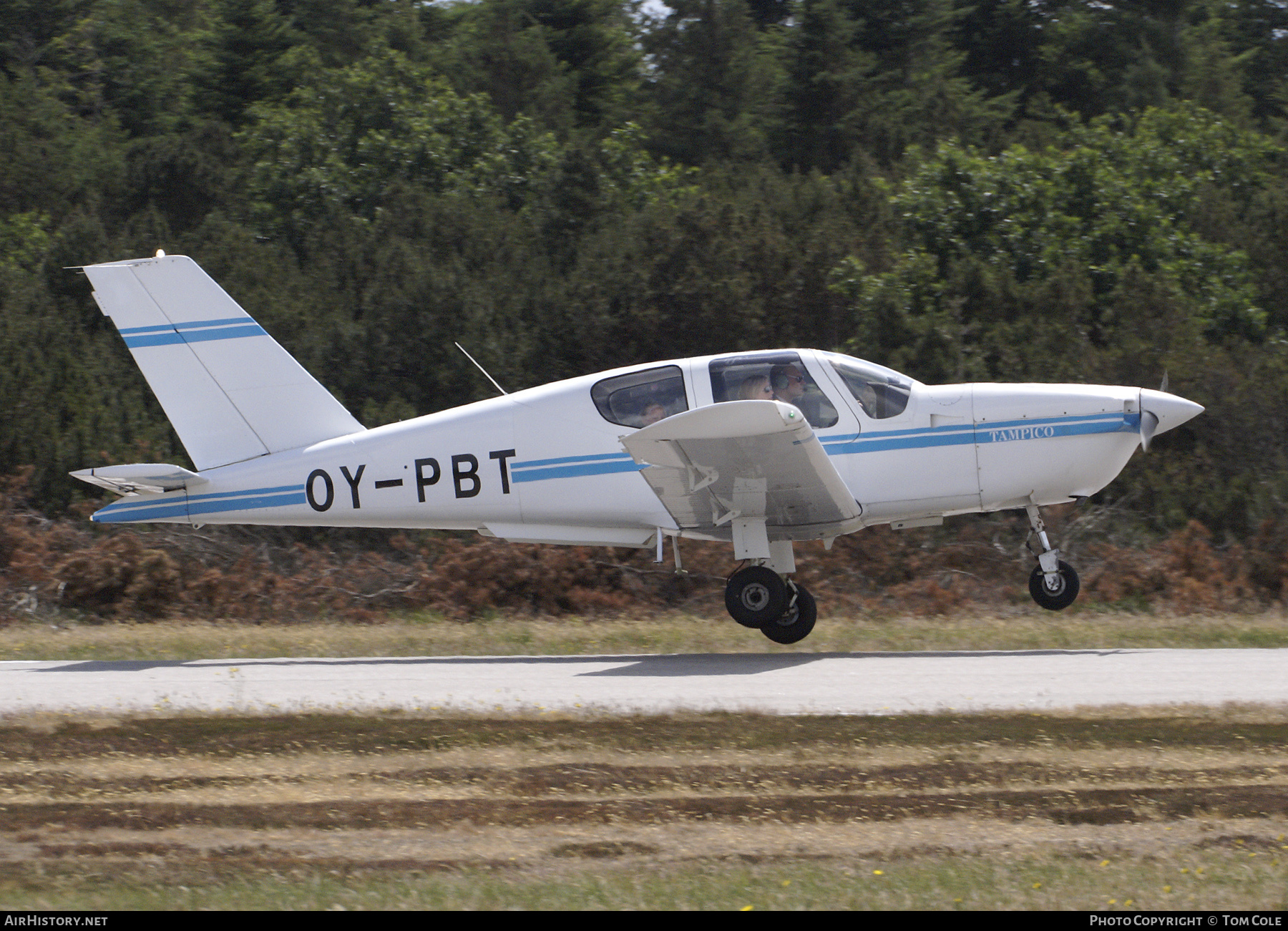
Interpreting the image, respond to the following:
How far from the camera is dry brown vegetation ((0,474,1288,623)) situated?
14062mm

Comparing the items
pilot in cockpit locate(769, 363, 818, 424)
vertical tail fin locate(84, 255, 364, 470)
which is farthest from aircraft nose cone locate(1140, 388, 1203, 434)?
vertical tail fin locate(84, 255, 364, 470)

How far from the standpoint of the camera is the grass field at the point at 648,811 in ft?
14.9

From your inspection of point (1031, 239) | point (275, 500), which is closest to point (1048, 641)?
point (275, 500)

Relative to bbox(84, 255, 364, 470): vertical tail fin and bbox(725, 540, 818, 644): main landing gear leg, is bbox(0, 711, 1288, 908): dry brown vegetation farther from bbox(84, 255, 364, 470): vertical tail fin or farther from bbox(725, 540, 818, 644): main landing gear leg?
bbox(84, 255, 364, 470): vertical tail fin

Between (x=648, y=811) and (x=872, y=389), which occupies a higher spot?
(x=872, y=389)

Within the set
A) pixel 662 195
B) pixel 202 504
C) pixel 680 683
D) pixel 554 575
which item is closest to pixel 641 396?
pixel 680 683

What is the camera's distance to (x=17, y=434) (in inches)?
682

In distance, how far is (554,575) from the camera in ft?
48.0

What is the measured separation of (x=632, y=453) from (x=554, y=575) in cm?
523

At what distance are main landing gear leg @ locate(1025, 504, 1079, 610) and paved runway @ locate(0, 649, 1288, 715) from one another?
474 mm

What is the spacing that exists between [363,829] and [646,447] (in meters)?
4.57

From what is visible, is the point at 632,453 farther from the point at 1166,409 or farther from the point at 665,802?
the point at 665,802

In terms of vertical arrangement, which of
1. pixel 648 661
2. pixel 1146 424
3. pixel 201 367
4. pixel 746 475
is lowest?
pixel 648 661

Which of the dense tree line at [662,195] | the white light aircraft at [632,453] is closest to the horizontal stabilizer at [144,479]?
the white light aircraft at [632,453]
